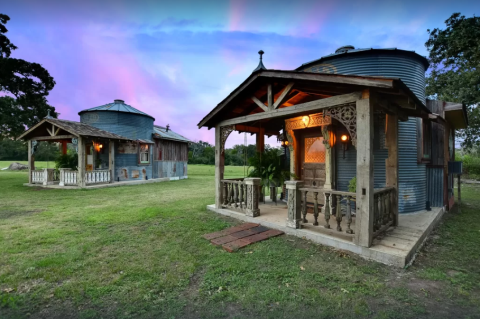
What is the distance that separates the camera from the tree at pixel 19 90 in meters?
12.5

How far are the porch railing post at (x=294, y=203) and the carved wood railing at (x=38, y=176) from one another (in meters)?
14.2

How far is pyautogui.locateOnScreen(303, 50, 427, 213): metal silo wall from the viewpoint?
227 inches

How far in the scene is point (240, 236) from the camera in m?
4.32

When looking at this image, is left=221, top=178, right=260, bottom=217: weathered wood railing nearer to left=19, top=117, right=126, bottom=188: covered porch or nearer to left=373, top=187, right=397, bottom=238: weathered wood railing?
left=373, top=187, right=397, bottom=238: weathered wood railing

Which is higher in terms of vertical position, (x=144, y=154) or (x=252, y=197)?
(x=144, y=154)

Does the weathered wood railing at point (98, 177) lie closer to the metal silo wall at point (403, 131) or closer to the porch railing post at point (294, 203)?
the porch railing post at point (294, 203)

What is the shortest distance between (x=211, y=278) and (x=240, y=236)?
1570 millimetres

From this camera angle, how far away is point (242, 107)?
6219 mm

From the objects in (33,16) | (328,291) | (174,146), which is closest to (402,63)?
(328,291)

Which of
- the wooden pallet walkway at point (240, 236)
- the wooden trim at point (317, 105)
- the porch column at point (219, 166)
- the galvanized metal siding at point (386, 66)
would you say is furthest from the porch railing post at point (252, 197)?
the galvanized metal siding at point (386, 66)

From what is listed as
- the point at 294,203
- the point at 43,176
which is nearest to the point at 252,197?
the point at 294,203

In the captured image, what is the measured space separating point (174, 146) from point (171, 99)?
2043 cm

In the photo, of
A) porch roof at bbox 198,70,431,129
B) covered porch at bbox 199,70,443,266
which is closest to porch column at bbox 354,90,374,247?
covered porch at bbox 199,70,443,266

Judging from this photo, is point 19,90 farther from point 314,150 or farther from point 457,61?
point 457,61
